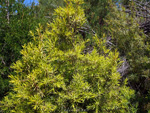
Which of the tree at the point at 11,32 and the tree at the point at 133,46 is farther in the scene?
the tree at the point at 133,46

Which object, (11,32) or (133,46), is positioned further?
(133,46)

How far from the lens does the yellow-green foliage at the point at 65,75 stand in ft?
8.13

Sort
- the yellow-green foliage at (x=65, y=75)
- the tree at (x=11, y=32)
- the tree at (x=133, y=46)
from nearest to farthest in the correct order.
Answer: the yellow-green foliage at (x=65, y=75), the tree at (x=11, y=32), the tree at (x=133, y=46)

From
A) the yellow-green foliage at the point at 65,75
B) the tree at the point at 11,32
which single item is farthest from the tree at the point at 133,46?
the tree at the point at 11,32

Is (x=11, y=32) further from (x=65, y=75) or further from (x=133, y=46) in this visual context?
(x=133, y=46)

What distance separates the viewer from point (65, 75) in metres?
2.89

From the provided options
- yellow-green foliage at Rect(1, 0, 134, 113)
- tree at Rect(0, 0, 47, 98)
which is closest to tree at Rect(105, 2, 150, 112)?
yellow-green foliage at Rect(1, 0, 134, 113)

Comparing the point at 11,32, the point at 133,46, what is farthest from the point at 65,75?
the point at 133,46

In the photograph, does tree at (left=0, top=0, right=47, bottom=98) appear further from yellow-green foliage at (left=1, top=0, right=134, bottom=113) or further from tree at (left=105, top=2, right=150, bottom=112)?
tree at (left=105, top=2, right=150, bottom=112)

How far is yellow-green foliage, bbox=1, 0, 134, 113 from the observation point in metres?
2.48

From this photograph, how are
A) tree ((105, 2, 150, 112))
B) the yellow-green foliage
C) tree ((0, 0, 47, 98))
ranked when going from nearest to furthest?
the yellow-green foliage < tree ((0, 0, 47, 98)) < tree ((105, 2, 150, 112))

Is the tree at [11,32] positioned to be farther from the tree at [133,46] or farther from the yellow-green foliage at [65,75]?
the tree at [133,46]

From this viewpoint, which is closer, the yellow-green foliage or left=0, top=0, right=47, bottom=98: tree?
the yellow-green foliage

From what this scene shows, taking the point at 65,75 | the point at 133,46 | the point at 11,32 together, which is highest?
the point at 11,32
